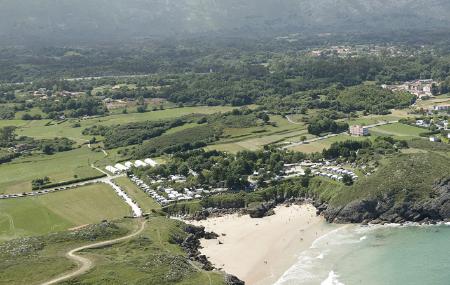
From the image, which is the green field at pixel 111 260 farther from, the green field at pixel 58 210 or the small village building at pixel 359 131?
the small village building at pixel 359 131

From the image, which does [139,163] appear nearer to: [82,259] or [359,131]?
[359,131]

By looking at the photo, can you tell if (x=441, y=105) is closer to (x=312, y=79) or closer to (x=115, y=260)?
(x=312, y=79)

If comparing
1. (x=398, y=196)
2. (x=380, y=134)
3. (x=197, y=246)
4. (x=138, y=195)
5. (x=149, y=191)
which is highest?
(x=398, y=196)

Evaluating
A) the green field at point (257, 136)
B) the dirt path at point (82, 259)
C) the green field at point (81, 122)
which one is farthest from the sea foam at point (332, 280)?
the green field at point (81, 122)

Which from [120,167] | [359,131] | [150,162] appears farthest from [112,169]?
[359,131]

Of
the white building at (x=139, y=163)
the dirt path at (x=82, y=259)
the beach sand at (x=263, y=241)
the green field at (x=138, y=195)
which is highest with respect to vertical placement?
the dirt path at (x=82, y=259)

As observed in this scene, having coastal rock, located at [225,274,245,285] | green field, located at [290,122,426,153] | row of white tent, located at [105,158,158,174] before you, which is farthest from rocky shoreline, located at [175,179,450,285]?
row of white tent, located at [105,158,158,174]
